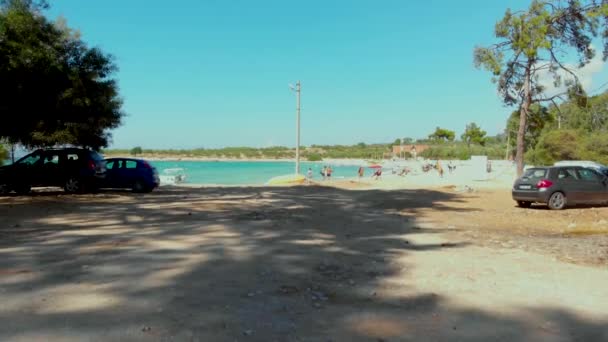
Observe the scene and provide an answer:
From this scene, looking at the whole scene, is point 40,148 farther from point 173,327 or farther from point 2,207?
point 173,327

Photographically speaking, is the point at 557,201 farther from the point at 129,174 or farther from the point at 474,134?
the point at 474,134

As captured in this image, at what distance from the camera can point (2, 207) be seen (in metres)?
12.3

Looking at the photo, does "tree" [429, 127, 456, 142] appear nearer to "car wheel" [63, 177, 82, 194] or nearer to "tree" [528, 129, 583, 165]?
"tree" [528, 129, 583, 165]

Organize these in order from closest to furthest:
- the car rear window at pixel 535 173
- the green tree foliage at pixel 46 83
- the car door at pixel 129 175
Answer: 1. the green tree foliage at pixel 46 83
2. the car rear window at pixel 535 173
3. the car door at pixel 129 175

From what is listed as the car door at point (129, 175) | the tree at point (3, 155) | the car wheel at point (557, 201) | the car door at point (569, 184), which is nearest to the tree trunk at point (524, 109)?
the car door at point (569, 184)

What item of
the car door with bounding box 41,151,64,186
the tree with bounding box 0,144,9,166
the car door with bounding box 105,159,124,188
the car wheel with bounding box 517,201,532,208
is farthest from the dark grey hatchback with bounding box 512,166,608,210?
the tree with bounding box 0,144,9,166

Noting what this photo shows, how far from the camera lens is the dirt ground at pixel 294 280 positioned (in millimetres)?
3799

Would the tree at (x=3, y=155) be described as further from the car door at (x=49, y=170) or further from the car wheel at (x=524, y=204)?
the car wheel at (x=524, y=204)

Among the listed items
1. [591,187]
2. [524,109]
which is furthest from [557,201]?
[524,109]

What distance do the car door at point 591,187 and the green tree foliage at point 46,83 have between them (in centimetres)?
1654

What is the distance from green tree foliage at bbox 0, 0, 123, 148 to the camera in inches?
520

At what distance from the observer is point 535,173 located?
1470cm

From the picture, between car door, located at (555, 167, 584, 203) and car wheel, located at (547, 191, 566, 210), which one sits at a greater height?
car door, located at (555, 167, 584, 203)

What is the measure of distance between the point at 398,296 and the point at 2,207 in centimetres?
1196
